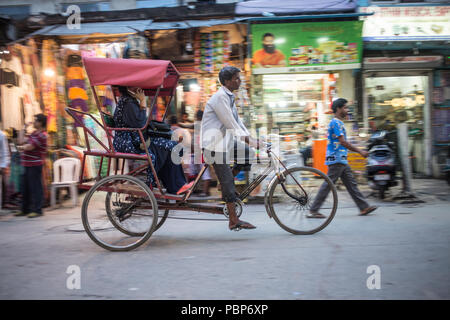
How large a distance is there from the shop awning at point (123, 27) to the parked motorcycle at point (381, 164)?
3919mm

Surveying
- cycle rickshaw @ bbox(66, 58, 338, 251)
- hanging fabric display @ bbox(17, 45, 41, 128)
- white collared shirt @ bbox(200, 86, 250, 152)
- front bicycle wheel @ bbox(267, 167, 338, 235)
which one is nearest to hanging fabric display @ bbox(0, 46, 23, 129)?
hanging fabric display @ bbox(17, 45, 41, 128)

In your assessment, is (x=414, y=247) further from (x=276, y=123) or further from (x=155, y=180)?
(x=276, y=123)

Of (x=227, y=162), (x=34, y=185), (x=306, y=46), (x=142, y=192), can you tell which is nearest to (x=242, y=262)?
(x=227, y=162)

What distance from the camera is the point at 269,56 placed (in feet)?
28.1

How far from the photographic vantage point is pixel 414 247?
4.00 metres

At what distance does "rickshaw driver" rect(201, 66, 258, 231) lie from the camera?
13.9 feet

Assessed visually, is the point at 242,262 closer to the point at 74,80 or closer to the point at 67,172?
the point at 67,172

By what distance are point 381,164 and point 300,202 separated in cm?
304

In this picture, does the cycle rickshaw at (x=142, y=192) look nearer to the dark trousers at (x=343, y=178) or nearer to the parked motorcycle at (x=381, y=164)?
the dark trousers at (x=343, y=178)

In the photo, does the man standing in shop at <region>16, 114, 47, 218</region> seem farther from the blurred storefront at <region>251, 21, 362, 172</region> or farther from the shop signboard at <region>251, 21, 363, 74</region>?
the shop signboard at <region>251, 21, 363, 74</region>

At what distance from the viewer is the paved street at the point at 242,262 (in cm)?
297

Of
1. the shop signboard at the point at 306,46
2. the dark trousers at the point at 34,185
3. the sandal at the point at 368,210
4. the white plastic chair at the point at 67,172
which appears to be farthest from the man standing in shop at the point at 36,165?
the sandal at the point at 368,210

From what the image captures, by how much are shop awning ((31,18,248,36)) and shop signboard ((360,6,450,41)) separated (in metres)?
3.25

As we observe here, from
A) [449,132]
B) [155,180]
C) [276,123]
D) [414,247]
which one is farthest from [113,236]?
[449,132]
